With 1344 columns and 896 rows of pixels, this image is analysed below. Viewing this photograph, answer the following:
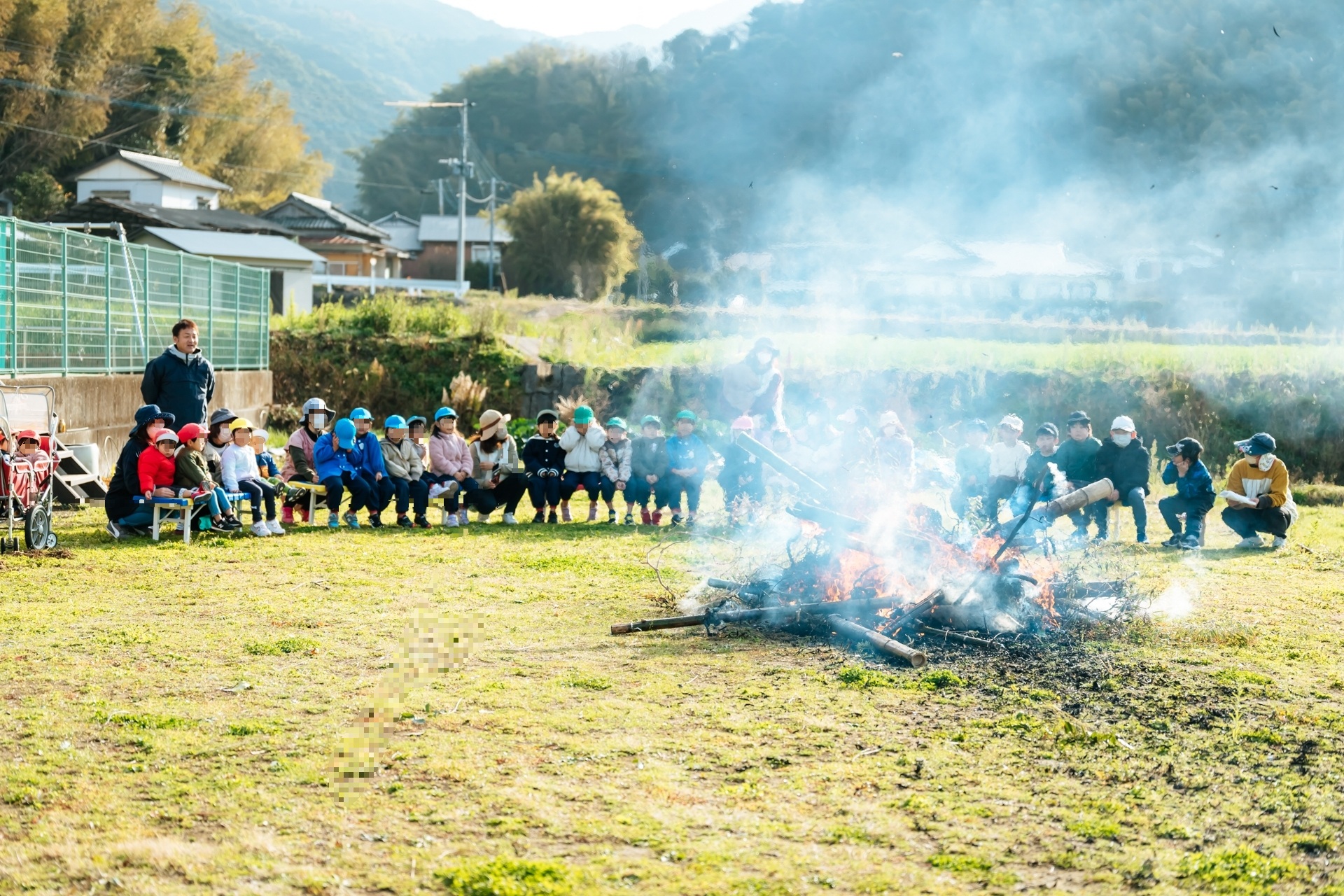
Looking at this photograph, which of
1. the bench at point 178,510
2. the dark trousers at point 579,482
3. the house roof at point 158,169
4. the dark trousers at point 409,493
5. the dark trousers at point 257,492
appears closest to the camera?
the bench at point 178,510

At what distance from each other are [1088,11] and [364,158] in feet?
201

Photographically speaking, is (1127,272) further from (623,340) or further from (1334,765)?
(1334,765)

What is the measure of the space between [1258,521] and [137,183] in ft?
141

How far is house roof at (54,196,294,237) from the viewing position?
3550 centimetres

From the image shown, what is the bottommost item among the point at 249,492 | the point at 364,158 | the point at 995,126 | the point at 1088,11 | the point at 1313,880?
the point at 1313,880

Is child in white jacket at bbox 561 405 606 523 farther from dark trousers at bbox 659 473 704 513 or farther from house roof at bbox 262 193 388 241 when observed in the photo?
house roof at bbox 262 193 388 241

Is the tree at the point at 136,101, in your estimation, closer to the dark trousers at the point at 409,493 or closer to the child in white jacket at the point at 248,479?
the child in white jacket at the point at 248,479

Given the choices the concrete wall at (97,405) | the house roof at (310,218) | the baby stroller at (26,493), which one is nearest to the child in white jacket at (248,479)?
the baby stroller at (26,493)

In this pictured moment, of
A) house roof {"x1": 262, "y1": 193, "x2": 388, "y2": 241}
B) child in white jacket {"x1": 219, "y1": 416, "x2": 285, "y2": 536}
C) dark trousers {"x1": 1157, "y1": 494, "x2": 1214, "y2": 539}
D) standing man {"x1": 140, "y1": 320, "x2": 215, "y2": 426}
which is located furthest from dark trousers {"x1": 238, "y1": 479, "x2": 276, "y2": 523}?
house roof {"x1": 262, "y1": 193, "x2": 388, "y2": 241}

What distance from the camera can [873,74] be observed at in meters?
35.7

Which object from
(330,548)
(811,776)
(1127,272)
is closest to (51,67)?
(1127,272)

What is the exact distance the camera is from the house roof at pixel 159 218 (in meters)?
35.5

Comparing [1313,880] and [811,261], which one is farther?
[811,261]

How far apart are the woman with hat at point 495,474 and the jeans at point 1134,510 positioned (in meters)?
6.08
